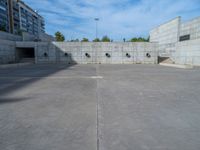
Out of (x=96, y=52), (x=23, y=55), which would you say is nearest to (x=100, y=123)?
(x=96, y=52)

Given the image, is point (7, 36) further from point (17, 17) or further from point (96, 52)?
point (17, 17)

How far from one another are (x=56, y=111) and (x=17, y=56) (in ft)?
70.6

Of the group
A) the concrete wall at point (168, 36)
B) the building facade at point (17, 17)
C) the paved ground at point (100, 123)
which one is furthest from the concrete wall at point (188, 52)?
the building facade at point (17, 17)

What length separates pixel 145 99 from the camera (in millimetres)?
4000

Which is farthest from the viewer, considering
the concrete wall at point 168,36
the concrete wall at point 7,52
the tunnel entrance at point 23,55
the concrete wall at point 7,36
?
the tunnel entrance at point 23,55

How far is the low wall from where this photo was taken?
64.2ft

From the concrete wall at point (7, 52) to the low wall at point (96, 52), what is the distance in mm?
3422

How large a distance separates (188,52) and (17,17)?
53.9 m

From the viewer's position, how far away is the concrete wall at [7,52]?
1708 centimetres

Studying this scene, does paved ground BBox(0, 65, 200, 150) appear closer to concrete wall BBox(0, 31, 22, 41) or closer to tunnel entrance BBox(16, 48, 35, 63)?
tunnel entrance BBox(16, 48, 35, 63)

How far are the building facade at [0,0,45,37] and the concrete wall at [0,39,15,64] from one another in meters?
15.2

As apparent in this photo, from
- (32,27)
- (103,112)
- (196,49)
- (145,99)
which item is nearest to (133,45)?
(196,49)

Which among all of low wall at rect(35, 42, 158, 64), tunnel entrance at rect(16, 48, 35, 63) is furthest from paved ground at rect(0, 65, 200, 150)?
tunnel entrance at rect(16, 48, 35, 63)

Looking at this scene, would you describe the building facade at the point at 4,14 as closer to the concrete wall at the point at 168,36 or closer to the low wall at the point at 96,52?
the low wall at the point at 96,52
